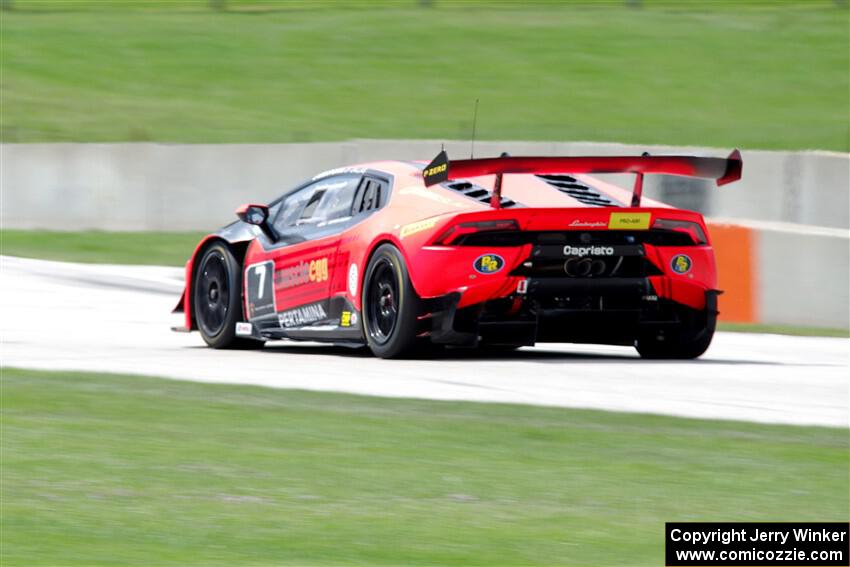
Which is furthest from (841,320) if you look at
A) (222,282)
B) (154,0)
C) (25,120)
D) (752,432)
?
(154,0)

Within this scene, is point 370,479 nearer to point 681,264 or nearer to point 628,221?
point 628,221

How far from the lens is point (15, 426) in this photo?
7234mm

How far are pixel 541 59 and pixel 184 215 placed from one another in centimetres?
1109

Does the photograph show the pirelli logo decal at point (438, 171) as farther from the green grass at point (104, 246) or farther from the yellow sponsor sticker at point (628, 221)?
the green grass at point (104, 246)

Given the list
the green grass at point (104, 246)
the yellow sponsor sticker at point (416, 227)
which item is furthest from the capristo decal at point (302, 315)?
the green grass at point (104, 246)

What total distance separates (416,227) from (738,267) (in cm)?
575

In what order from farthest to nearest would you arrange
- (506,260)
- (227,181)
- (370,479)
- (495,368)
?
(227,181)
(495,368)
(506,260)
(370,479)

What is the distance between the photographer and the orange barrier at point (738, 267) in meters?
14.6

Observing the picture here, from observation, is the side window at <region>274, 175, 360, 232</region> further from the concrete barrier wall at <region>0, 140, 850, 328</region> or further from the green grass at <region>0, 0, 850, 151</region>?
the green grass at <region>0, 0, 850, 151</region>

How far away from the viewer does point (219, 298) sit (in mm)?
11516

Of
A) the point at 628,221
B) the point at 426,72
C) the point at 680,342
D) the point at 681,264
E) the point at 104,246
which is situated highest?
the point at 426,72

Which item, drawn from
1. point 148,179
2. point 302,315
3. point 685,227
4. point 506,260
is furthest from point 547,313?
point 148,179

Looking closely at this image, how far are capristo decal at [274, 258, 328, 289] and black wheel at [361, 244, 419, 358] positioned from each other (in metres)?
0.55

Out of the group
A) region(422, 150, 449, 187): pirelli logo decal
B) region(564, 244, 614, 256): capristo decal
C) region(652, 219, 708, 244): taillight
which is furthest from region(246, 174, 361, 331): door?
region(652, 219, 708, 244): taillight
